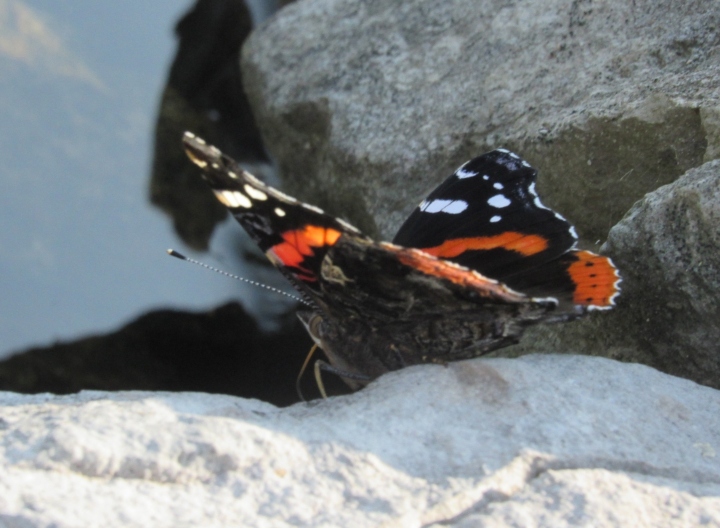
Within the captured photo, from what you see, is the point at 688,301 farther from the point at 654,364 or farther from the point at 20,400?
the point at 20,400

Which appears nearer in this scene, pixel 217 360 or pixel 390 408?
pixel 390 408

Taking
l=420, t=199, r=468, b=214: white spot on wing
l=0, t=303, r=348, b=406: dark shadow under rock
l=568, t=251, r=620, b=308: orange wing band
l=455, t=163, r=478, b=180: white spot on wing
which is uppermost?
l=455, t=163, r=478, b=180: white spot on wing

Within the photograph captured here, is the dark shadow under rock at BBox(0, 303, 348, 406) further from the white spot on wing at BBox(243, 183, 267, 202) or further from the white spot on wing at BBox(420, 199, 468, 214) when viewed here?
the white spot on wing at BBox(243, 183, 267, 202)

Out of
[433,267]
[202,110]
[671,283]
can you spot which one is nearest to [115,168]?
[202,110]

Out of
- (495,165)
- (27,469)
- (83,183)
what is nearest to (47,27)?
(83,183)

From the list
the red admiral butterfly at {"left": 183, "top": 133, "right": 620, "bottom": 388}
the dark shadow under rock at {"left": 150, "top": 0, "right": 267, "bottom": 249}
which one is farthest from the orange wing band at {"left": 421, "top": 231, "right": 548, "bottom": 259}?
the dark shadow under rock at {"left": 150, "top": 0, "right": 267, "bottom": 249}

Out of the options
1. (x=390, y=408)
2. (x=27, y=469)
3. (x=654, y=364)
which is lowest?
(x=654, y=364)

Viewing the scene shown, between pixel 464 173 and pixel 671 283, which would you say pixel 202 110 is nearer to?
pixel 464 173
